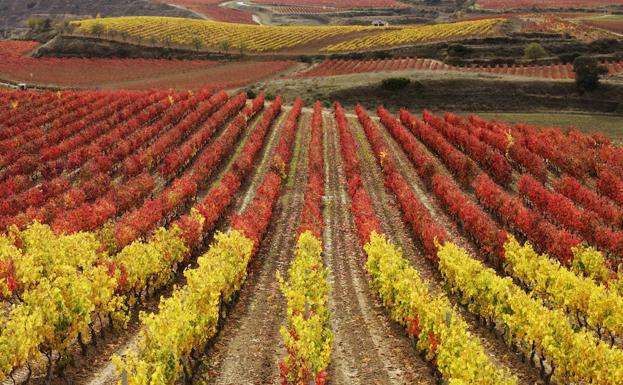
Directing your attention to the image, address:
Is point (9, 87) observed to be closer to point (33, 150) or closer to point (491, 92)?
point (33, 150)

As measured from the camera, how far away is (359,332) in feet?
63.7

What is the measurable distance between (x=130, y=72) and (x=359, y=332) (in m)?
93.6

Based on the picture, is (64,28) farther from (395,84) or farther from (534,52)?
(534,52)

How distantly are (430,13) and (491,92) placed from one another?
444ft

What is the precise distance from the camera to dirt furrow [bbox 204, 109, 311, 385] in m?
16.6

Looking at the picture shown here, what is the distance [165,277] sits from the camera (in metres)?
22.0

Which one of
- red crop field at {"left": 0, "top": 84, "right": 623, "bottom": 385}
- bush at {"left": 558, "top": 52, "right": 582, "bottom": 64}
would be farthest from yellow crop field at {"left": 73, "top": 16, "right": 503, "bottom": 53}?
red crop field at {"left": 0, "top": 84, "right": 623, "bottom": 385}

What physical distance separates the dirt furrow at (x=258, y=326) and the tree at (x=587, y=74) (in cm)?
5867

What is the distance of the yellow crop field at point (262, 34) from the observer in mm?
122812

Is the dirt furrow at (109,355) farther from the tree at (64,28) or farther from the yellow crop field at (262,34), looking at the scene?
the tree at (64,28)

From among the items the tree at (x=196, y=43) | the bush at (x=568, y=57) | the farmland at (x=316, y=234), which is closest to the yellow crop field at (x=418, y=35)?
the bush at (x=568, y=57)

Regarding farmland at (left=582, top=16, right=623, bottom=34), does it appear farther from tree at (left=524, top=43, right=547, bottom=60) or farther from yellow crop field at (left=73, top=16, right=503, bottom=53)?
tree at (left=524, top=43, right=547, bottom=60)

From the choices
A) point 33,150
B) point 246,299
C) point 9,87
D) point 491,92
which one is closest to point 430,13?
point 491,92

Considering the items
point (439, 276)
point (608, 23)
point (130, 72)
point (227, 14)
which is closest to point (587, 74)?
point (439, 276)
